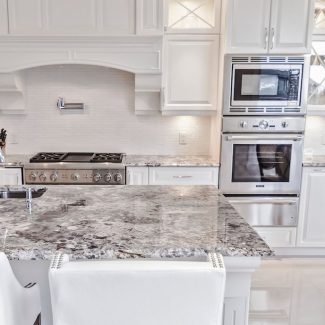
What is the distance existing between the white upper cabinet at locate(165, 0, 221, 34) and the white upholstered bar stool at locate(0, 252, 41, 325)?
2741 millimetres

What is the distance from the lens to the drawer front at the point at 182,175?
11.7ft

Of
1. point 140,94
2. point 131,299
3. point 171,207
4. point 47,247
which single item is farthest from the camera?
point 140,94

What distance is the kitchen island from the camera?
56.3 inches

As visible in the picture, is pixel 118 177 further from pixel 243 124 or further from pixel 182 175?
pixel 243 124

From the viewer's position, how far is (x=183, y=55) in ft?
11.7

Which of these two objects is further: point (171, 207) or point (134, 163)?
point (134, 163)

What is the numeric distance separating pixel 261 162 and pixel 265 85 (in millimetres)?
708

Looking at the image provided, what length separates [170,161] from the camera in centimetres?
368

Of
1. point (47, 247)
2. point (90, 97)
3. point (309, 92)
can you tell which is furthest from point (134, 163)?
point (47, 247)

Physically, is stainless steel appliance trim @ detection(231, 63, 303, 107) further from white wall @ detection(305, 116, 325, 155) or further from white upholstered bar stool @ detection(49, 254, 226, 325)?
white upholstered bar stool @ detection(49, 254, 226, 325)

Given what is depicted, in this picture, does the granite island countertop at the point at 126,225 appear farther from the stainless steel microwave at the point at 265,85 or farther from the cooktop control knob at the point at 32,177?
the stainless steel microwave at the point at 265,85

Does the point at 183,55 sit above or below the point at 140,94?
→ above

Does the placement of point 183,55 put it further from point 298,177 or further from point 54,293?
point 54,293

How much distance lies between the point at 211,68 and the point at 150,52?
0.59 m
